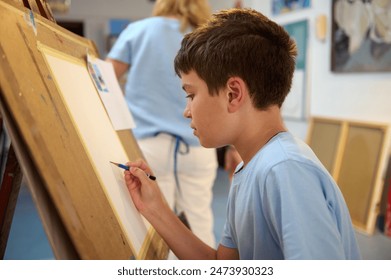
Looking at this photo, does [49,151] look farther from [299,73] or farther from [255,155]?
[299,73]

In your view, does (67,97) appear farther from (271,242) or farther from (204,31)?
(271,242)

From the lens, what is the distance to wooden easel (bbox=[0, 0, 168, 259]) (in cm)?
49

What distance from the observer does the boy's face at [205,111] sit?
30.2 inches

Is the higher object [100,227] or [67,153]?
[67,153]

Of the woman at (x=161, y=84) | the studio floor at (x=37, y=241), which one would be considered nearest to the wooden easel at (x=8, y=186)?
the woman at (x=161, y=84)

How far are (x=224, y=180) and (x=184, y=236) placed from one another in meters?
3.22

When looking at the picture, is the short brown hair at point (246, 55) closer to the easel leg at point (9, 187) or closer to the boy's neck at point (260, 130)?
the boy's neck at point (260, 130)

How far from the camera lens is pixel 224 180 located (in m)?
4.10

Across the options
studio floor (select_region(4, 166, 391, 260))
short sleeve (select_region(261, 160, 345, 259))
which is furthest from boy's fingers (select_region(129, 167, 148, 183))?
studio floor (select_region(4, 166, 391, 260))

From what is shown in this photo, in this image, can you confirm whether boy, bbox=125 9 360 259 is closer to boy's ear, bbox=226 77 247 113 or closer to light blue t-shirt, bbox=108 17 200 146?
boy's ear, bbox=226 77 247 113

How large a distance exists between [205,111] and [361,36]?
7.80 feet

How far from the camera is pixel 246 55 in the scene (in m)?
0.74

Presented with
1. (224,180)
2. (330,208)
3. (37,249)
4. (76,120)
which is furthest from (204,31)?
(224,180)

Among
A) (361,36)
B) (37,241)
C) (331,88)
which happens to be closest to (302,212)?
(37,241)
